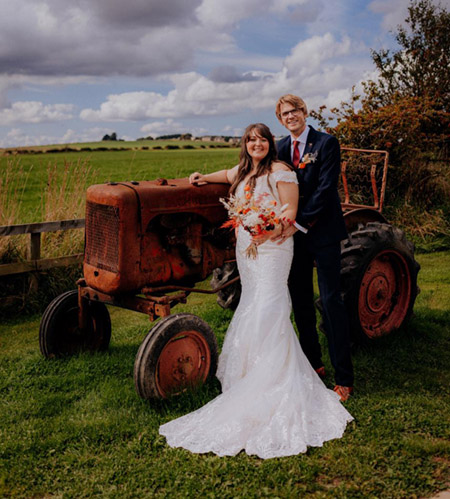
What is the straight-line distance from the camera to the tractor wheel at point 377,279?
4.57 m

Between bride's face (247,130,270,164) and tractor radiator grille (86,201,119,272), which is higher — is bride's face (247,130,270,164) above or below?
above

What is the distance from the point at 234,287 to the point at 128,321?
123cm

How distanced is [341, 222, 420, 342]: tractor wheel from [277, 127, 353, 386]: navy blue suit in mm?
520

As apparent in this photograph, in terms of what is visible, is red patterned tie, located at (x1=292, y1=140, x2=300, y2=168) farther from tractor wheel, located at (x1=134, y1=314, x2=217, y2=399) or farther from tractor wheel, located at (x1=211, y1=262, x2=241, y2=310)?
tractor wheel, located at (x1=211, y1=262, x2=241, y2=310)

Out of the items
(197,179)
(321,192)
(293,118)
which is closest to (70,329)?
(197,179)

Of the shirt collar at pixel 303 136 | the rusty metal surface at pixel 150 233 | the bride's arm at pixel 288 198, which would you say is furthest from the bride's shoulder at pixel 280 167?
the rusty metal surface at pixel 150 233

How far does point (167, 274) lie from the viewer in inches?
161

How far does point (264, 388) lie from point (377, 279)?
1733 millimetres

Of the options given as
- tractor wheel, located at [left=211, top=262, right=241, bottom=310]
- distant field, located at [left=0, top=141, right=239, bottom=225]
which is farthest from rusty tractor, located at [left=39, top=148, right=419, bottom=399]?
distant field, located at [left=0, top=141, right=239, bottom=225]

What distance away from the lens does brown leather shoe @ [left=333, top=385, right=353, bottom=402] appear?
3.94 metres

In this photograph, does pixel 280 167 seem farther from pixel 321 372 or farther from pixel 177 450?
pixel 177 450

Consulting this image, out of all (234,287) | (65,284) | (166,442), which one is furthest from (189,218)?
(65,284)

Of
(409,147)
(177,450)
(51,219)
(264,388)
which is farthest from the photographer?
(409,147)

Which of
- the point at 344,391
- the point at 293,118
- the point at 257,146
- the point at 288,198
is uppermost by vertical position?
the point at 293,118
